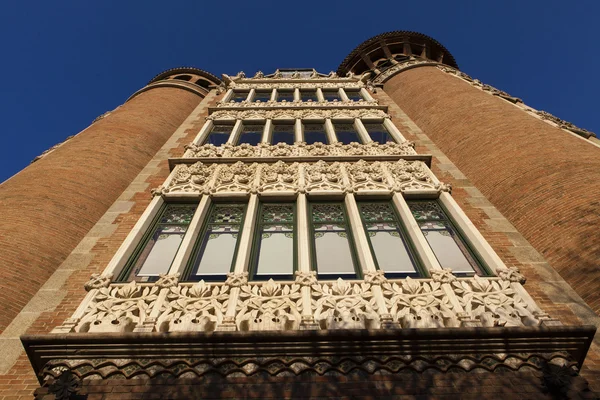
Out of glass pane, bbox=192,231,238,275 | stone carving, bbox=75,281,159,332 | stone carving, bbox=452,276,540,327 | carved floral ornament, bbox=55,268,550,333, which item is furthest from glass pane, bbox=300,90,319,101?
stone carving, bbox=75,281,159,332

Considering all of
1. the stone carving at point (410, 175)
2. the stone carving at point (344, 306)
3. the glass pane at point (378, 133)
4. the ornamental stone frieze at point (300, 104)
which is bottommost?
the stone carving at point (344, 306)

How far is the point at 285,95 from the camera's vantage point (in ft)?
61.8

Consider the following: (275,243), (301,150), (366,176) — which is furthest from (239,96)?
(275,243)

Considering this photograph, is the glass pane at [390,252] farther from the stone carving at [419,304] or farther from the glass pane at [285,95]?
the glass pane at [285,95]

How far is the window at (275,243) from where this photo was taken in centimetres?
743

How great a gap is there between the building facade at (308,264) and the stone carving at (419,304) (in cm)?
3

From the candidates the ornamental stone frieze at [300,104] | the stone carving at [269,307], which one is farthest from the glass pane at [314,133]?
the stone carving at [269,307]

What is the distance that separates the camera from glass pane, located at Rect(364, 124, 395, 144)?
13633 mm

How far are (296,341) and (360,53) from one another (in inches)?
983

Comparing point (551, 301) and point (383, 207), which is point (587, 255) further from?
point (383, 207)

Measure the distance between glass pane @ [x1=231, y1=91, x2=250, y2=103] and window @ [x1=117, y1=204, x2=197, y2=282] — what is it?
975 cm

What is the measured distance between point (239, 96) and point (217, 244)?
38.6 ft

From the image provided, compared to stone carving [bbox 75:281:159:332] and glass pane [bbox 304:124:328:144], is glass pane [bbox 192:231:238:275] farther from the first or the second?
glass pane [bbox 304:124:328:144]

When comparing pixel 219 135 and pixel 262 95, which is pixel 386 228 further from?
pixel 262 95
